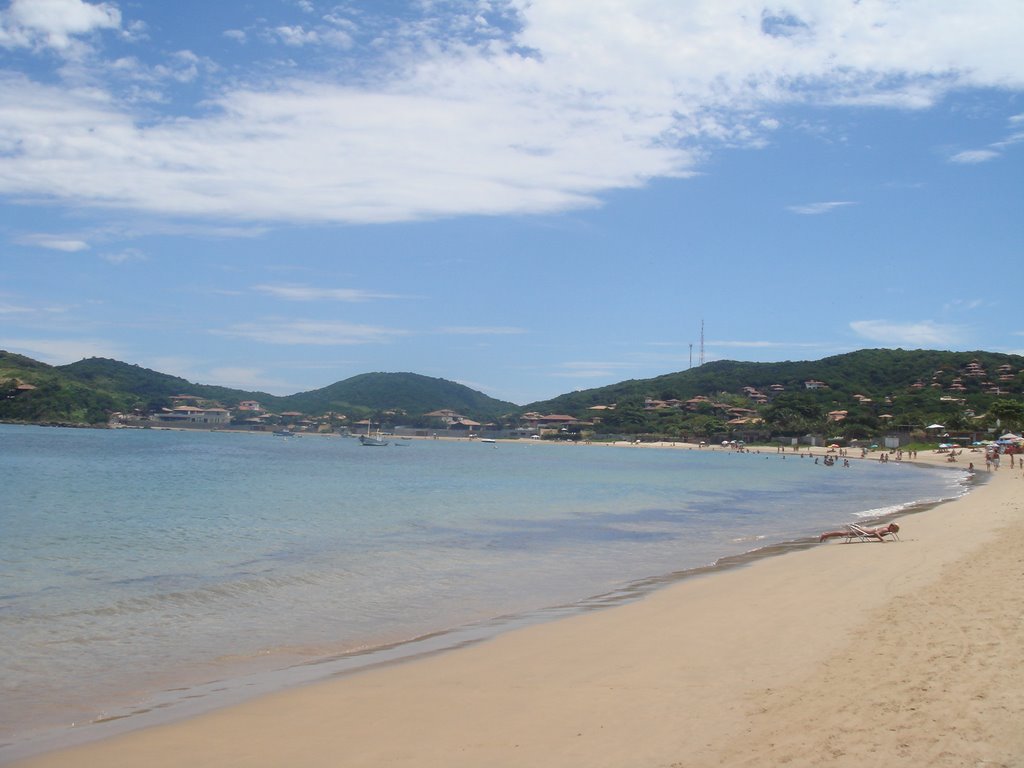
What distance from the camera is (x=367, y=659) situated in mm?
7996

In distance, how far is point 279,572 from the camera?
13.1 metres

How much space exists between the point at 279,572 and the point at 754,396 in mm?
153884

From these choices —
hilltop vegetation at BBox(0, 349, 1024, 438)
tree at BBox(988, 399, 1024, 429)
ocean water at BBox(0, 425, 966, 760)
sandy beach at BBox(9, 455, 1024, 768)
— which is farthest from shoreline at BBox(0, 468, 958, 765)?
hilltop vegetation at BBox(0, 349, 1024, 438)

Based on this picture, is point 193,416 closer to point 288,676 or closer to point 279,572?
point 279,572

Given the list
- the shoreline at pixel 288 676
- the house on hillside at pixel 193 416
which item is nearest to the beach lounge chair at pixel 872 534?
the shoreline at pixel 288 676

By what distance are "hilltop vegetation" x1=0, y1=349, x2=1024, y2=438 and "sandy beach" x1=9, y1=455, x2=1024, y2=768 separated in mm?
81925

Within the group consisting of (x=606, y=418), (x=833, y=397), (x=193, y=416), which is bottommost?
(x=193, y=416)

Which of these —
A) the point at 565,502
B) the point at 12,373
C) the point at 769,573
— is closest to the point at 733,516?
the point at 565,502

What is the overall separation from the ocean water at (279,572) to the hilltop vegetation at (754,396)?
2805 inches

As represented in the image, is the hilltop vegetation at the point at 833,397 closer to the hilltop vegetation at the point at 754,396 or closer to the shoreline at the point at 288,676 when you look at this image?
the hilltop vegetation at the point at 754,396

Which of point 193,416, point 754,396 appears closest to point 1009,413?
point 754,396

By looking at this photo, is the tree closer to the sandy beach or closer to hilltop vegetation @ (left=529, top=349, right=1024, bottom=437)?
hilltop vegetation @ (left=529, top=349, right=1024, bottom=437)

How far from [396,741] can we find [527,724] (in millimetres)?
899

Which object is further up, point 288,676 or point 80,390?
point 80,390
